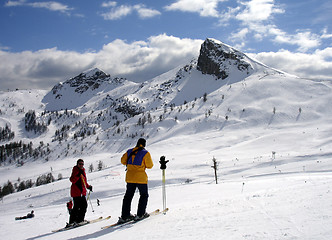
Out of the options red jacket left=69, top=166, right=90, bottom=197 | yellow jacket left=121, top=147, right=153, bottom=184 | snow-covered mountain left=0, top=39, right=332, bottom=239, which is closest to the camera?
snow-covered mountain left=0, top=39, right=332, bottom=239

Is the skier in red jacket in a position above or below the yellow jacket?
below

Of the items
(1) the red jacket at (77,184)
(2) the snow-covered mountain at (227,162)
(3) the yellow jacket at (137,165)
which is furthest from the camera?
(1) the red jacket at (77,184)

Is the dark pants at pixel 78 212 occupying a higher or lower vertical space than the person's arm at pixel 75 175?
lower

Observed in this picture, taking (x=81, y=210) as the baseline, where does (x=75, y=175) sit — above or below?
above

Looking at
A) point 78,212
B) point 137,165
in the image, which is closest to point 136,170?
point 137,165

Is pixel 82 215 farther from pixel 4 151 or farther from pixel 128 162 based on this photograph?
pixel 4 151

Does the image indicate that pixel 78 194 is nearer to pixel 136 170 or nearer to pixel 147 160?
pixel 136 170

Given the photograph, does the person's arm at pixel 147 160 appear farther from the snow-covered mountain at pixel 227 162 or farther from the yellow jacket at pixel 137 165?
the snow-covered mountain at pixel 227 162

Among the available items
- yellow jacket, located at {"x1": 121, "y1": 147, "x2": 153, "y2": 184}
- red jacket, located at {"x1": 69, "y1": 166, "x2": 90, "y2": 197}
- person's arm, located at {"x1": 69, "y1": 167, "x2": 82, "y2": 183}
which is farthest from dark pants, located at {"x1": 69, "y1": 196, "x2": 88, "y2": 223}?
yellow jacket, located at {"x1": 121, "y1": 147, "x2": 153, "y2": 184}

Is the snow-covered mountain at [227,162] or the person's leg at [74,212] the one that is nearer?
the snow-covered mountain at [227,162]

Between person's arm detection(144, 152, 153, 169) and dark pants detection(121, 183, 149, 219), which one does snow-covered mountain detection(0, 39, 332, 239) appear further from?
person's arm detection(144, 152, 153, 169)

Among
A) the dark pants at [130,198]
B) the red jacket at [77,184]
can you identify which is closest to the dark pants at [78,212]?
the red jacket at [77,184]

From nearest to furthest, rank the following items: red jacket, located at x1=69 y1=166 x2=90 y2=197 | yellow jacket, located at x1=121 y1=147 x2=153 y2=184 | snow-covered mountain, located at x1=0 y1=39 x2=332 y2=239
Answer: snow-covered mountain, located at x1=0 y1=39 x2=332 y2=239 < yellow jacket, located at x1=121 y1=147 x2=153 y2=184 < red jacket, located at x1=69 y1=166 x2=90 y2=197

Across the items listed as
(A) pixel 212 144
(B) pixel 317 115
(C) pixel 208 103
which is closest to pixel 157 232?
(A) pixel 212 144
